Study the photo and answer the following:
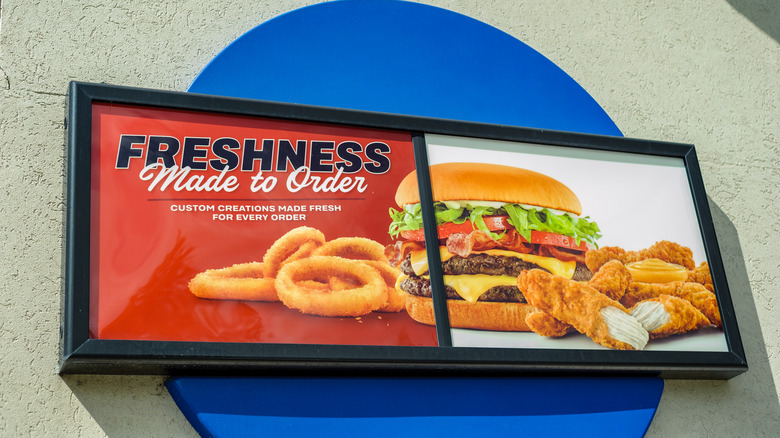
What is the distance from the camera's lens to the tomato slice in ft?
14.1

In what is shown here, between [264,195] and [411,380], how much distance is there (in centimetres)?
121

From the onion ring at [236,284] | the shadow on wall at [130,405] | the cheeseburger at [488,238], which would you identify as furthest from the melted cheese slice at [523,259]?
the shadow on wall at [130,405]

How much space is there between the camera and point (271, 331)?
12.5 ft

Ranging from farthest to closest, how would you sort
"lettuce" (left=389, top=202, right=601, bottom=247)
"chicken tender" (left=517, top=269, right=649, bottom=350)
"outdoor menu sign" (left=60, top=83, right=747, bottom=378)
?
"chicken tender" (left=517, top=269, right=649, bottom=350)
"lettuce" (left=389, top=202, right=601, bottom=247)
"outdoor menu sign" (left=60, top=83, right=747, bottom=378)

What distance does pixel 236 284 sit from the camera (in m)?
3.84

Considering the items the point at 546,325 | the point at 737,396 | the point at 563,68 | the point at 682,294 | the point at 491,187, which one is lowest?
the point at 737,396

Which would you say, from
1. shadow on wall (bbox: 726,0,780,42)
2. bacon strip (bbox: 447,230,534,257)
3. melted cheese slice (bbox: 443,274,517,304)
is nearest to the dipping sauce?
bacon strip (bbox: 447,230,534,257)

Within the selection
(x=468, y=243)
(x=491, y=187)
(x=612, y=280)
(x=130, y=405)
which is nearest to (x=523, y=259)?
(x=468, y=243)

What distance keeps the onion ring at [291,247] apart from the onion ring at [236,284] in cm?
5

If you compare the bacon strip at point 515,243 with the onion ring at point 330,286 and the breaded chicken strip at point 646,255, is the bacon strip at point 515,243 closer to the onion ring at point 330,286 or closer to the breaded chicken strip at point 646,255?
the breaded chicken strip at point 646,255

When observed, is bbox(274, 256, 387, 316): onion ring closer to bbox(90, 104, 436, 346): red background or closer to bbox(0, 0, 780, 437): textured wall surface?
bbox(90, 104, 436, 346): red background

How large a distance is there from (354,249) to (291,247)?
0.33 metres

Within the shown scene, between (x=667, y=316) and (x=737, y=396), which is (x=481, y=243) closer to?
(x=667, y=316)

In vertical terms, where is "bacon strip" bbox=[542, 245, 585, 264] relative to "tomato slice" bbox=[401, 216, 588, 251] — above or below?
below
